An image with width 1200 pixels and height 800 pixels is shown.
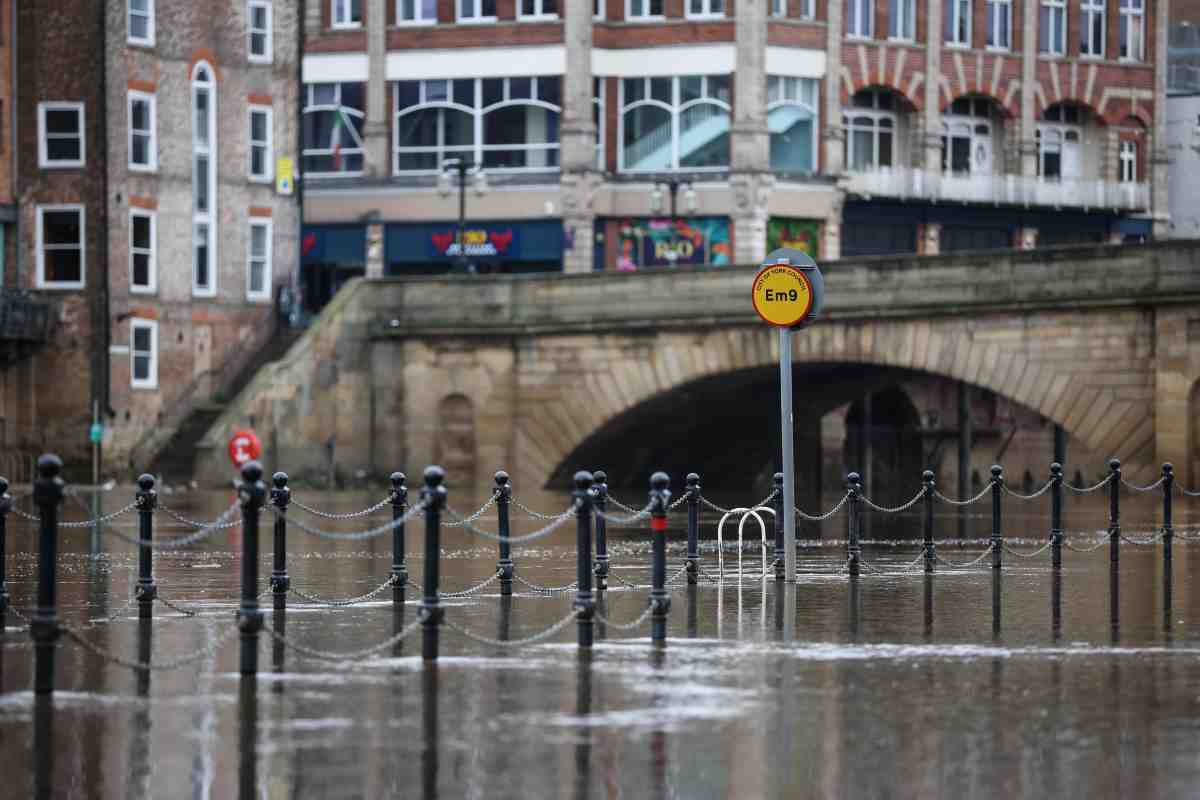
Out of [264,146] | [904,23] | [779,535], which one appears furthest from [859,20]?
[779,535]

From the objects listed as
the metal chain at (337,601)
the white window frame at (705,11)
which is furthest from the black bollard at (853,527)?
the white window frame at (705,11)

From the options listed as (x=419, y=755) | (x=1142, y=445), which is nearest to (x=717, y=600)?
(x=419, y=755)

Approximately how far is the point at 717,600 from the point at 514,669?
6.18 m

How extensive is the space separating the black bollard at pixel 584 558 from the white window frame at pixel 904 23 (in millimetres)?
57107

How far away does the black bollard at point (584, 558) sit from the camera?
1644cm

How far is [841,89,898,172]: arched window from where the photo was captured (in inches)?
2852

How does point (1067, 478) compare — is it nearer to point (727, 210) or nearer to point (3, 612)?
point (727, 210)

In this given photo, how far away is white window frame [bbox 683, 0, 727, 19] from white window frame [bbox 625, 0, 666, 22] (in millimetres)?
639

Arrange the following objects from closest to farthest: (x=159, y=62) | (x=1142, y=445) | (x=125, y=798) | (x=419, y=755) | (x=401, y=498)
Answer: (x=125, y=798), (x=419, y=755), (x=401, y=498), (x=1142, y=445), (x=159, y=62)

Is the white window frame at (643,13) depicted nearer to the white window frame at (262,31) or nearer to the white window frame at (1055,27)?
the white window frame at (262,31)

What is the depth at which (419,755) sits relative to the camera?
1207cm

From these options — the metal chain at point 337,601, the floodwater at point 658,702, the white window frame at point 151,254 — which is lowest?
the metal chain at point 337,601

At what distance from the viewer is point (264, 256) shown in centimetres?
6119

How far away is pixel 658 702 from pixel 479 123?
2245 inches
